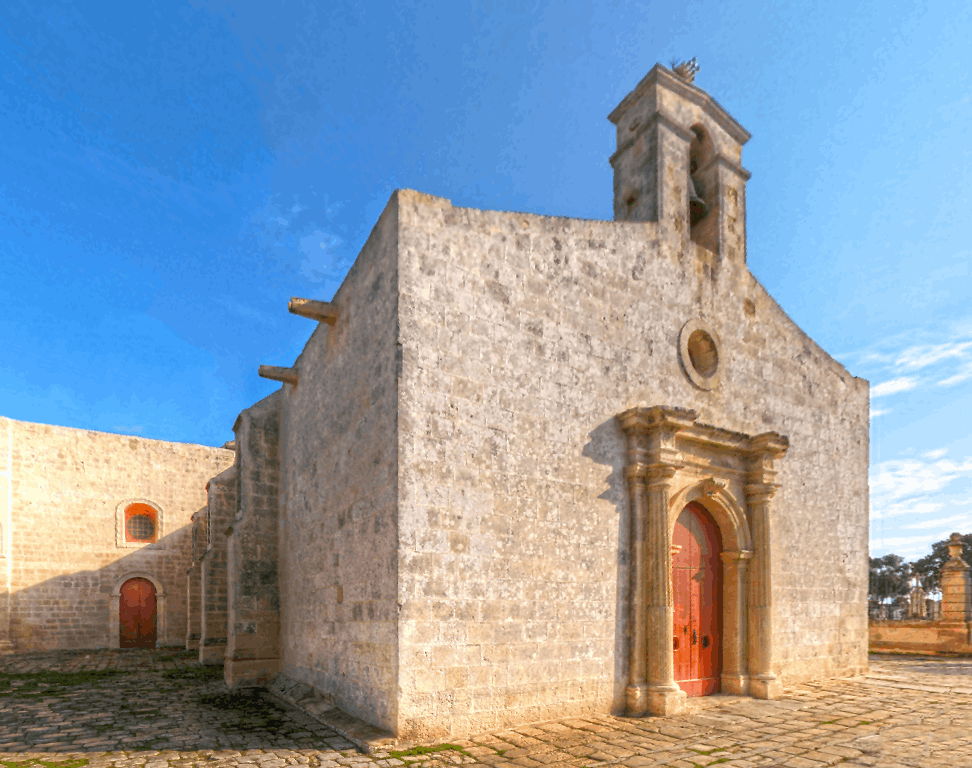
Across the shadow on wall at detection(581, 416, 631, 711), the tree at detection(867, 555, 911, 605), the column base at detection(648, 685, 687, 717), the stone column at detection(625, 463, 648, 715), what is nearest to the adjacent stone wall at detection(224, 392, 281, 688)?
the shadow on wall at detection(581, 416, 631, 711)

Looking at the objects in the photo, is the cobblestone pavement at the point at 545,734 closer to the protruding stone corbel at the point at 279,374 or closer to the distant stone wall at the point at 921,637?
the protruding stone corbel at the point at 279,374

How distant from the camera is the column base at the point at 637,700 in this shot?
6.60m

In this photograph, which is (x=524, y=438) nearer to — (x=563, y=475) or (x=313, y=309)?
(x=563, y=475)

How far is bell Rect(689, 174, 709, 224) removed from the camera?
9.02 meters

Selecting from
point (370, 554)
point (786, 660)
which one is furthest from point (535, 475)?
point (786, 660)

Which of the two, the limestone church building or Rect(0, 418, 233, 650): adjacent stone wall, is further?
Rect(0, 418, 233, 650): adjacent stone wall

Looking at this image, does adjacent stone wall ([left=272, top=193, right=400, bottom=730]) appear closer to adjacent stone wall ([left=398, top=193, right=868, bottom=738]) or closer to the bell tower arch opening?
adjacent stone wall ([left=398, top=193, right=868, bottom=738])

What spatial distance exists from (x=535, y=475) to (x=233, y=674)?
5.85 meters

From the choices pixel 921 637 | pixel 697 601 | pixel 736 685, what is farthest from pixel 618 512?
pixel 921 637

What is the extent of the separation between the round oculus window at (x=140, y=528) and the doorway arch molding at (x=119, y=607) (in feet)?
3.11

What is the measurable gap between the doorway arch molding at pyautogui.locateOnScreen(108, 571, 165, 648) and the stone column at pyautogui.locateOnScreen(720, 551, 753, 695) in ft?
50.8

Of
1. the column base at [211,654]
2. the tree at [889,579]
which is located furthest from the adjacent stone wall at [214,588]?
the tree at [889,579]

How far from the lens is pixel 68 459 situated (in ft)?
55.3

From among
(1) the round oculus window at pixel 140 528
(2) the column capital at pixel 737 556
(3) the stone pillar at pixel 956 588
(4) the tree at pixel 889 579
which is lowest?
(4) the tree at pixel 889 579
